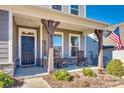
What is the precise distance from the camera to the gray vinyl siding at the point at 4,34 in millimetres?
7363

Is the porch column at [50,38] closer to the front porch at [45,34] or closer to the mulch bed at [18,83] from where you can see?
the front porch at [45,34]

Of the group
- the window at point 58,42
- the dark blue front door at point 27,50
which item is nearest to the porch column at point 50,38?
the dark blue front door at point 27,50

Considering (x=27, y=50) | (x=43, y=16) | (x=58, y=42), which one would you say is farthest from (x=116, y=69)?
(x=27, y=50)

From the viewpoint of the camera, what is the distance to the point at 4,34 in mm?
7430

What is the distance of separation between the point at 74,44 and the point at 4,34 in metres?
7.47

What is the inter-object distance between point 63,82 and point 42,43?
4.77 m

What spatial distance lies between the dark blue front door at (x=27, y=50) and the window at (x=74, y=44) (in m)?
3.31

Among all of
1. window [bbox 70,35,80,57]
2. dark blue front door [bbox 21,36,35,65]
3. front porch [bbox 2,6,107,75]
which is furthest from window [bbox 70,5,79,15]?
dark blue front door [bbox 21,36,35,65]

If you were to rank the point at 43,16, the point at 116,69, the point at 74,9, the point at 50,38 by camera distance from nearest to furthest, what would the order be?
the point at 43,16 < the point at 50,38 < the point at 116,69 < the point at 74,9

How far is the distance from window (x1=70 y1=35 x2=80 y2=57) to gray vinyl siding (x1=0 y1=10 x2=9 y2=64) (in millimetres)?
7059

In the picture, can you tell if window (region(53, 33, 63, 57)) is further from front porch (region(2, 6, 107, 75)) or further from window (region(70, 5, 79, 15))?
window (region(70, 5, 79, 15))

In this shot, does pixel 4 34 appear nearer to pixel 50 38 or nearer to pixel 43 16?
pixel 43 16
